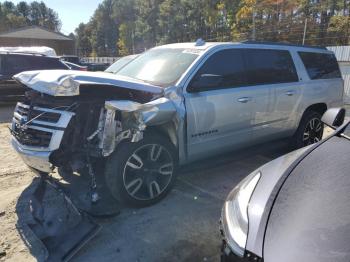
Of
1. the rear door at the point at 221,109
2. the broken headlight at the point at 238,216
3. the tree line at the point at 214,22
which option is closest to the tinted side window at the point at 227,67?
the rear door at the point at 221,109

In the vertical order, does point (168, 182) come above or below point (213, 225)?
above

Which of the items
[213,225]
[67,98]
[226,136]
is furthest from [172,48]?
[213,225]

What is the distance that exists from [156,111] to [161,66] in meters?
1.08

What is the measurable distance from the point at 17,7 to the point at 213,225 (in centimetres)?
13984

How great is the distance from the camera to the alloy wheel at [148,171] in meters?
3.74

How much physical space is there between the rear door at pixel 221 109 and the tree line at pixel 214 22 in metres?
19.1

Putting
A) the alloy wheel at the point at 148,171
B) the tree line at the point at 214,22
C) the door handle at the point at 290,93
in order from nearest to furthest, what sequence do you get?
the alloy wheel at the point at 148,171
the door handle at the point at 290,93
the tree line at the point at 214,22

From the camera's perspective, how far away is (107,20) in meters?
102

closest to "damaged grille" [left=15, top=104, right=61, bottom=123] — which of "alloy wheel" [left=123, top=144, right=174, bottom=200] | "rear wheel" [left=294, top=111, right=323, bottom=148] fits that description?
"alloy wheel" [left=123, top=144, right=174, bottom=200]

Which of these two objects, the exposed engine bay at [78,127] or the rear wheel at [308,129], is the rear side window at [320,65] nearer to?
the rear wheel at [308,129]

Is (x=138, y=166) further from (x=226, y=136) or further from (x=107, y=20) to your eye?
(x=107, y=20)

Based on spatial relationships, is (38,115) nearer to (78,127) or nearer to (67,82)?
(78,127)

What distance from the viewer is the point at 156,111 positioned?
366cm

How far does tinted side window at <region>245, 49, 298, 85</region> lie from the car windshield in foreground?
36.2 inches
